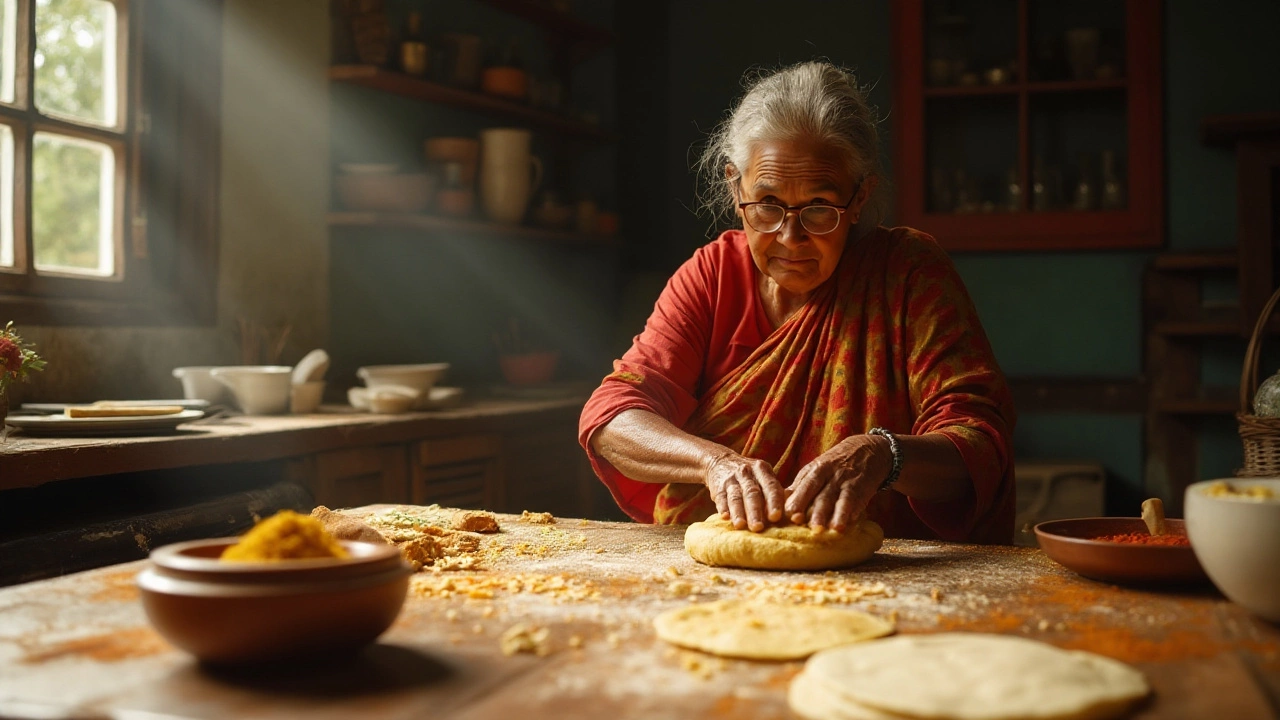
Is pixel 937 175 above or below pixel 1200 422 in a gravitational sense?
above

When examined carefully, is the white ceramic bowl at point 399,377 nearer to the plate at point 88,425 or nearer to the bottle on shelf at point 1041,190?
the plate at point 88,425

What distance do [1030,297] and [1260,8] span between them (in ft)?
4.80

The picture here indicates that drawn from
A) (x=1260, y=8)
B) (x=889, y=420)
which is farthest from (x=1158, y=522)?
(x=1260, y=8)

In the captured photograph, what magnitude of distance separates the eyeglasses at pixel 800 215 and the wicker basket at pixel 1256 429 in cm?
179

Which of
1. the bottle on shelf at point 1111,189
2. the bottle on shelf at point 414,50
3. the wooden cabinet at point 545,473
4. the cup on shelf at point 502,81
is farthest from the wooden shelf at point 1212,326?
the bottle on shelf at point 414,50

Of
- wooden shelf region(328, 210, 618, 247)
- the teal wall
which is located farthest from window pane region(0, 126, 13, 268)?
the teal wall

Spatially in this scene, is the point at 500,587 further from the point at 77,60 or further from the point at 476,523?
the point at 77,60

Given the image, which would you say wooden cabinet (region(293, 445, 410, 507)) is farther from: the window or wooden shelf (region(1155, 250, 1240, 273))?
wooden shelf (region(1155, 250, 1240, 273))

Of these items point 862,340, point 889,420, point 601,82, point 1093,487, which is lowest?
point 1093,487

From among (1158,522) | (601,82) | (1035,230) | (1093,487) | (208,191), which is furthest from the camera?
(601,82)

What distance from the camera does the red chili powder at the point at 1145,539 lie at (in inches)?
59.7

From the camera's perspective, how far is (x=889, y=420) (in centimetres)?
227

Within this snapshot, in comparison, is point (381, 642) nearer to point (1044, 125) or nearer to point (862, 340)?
point (862, 340)

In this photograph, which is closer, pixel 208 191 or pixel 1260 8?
pixel 208 191
